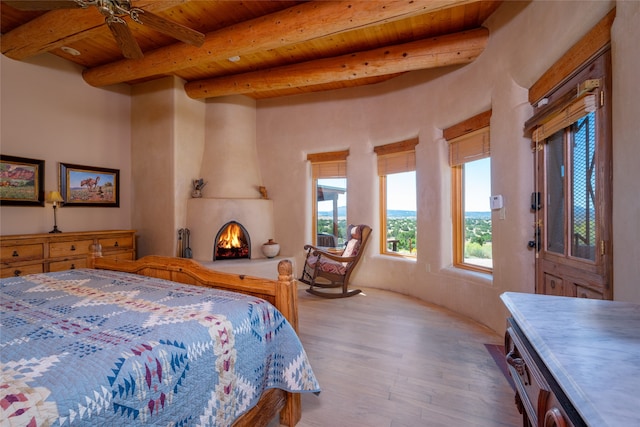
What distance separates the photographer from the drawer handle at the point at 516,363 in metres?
0.92

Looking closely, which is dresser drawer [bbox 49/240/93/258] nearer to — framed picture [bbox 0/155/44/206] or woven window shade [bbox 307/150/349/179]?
framed picture [bbox 0/155/44/206]

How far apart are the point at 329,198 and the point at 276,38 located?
8.59 feet

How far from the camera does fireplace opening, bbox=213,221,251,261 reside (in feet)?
15.5

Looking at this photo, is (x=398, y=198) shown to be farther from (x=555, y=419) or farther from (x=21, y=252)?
(x=21, y=252)

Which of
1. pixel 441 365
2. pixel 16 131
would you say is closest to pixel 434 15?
pixel 441 365

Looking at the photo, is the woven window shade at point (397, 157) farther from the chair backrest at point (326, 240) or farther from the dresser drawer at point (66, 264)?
the dresser drawer at point (66, 264)

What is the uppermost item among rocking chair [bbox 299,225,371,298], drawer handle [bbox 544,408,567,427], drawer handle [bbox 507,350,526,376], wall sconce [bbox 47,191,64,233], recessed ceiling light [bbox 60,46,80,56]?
recessed ceiling light [bbox 60,46,80,56]

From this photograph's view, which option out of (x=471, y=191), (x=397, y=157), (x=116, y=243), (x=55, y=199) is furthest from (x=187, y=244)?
(x=471, y=191)

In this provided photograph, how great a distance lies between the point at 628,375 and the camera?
0.59 metres

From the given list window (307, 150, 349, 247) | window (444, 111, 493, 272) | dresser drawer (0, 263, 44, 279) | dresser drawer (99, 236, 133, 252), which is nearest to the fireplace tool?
dresser drawer (99, 236, 133, 252)

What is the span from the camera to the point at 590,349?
2.30ft

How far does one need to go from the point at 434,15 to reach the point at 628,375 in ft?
10.9

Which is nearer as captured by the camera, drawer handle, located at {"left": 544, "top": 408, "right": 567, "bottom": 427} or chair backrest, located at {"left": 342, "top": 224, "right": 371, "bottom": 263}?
drawer handle, located at {"left": 544, "top": 408, "right": 567, "bottom": 427}

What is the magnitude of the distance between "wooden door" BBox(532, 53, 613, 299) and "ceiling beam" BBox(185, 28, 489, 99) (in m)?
1.38
